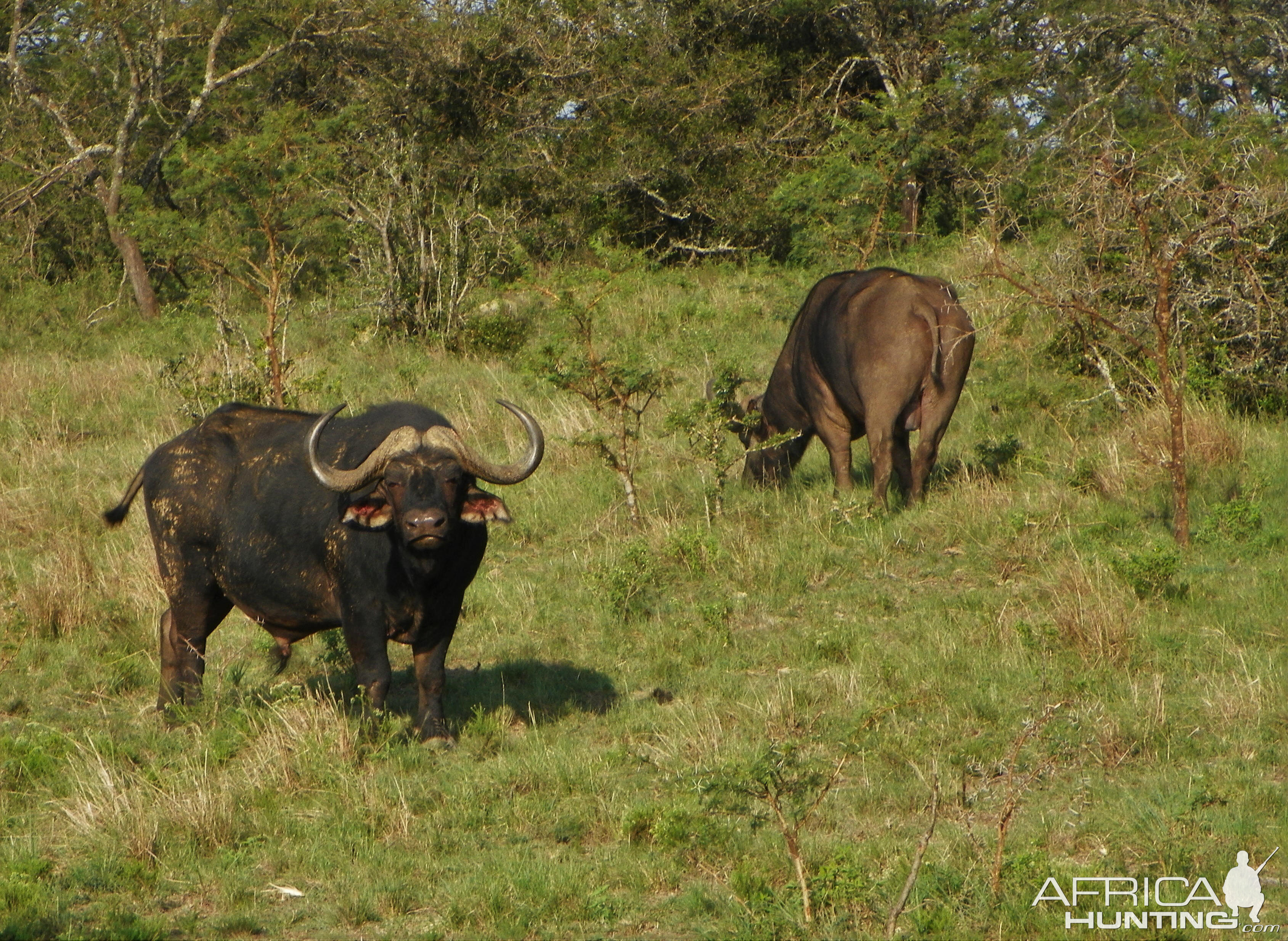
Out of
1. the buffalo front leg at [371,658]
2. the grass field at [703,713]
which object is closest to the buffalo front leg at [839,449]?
the grass field at [703,713]

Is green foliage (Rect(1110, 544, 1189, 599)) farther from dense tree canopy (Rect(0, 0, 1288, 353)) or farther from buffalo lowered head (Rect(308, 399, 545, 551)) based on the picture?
dense tree canopy (Rect(0, 0, 1288, 353))

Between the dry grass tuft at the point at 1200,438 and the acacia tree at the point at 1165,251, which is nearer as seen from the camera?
the acacia tree at the point at 1165,251

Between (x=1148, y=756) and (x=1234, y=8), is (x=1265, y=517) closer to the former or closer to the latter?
(x=1148, y=756)

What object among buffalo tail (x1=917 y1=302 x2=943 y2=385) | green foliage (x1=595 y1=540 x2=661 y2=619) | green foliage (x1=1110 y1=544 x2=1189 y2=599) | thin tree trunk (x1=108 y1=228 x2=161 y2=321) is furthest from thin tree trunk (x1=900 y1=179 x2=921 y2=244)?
green foliage (x1=1110 y1=544 x2=1189 y2=599)

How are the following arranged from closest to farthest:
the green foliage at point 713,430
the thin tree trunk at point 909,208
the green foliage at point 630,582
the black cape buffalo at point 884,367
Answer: the green foliage at point 630,582 → the black cape buffalo at point 884,367 → the green foliage at point 713,430 → the thin tree trunk at point 909,208

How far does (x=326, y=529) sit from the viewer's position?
718 centimetres

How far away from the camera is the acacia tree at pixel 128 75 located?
1880cm

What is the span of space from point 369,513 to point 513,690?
166 centimetres

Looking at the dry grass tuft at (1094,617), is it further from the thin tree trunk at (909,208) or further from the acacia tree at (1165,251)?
the thin tree trunk at (909,208)

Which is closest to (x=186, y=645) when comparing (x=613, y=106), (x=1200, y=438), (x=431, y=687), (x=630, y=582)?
(x=431, y=687)

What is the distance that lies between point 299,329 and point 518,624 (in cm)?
955

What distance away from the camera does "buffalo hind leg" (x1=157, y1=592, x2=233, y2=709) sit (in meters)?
7.72

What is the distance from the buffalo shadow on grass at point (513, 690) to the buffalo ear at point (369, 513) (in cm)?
109

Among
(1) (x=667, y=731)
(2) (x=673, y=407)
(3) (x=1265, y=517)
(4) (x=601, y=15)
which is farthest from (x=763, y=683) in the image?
(4) (x=601, y=15)
